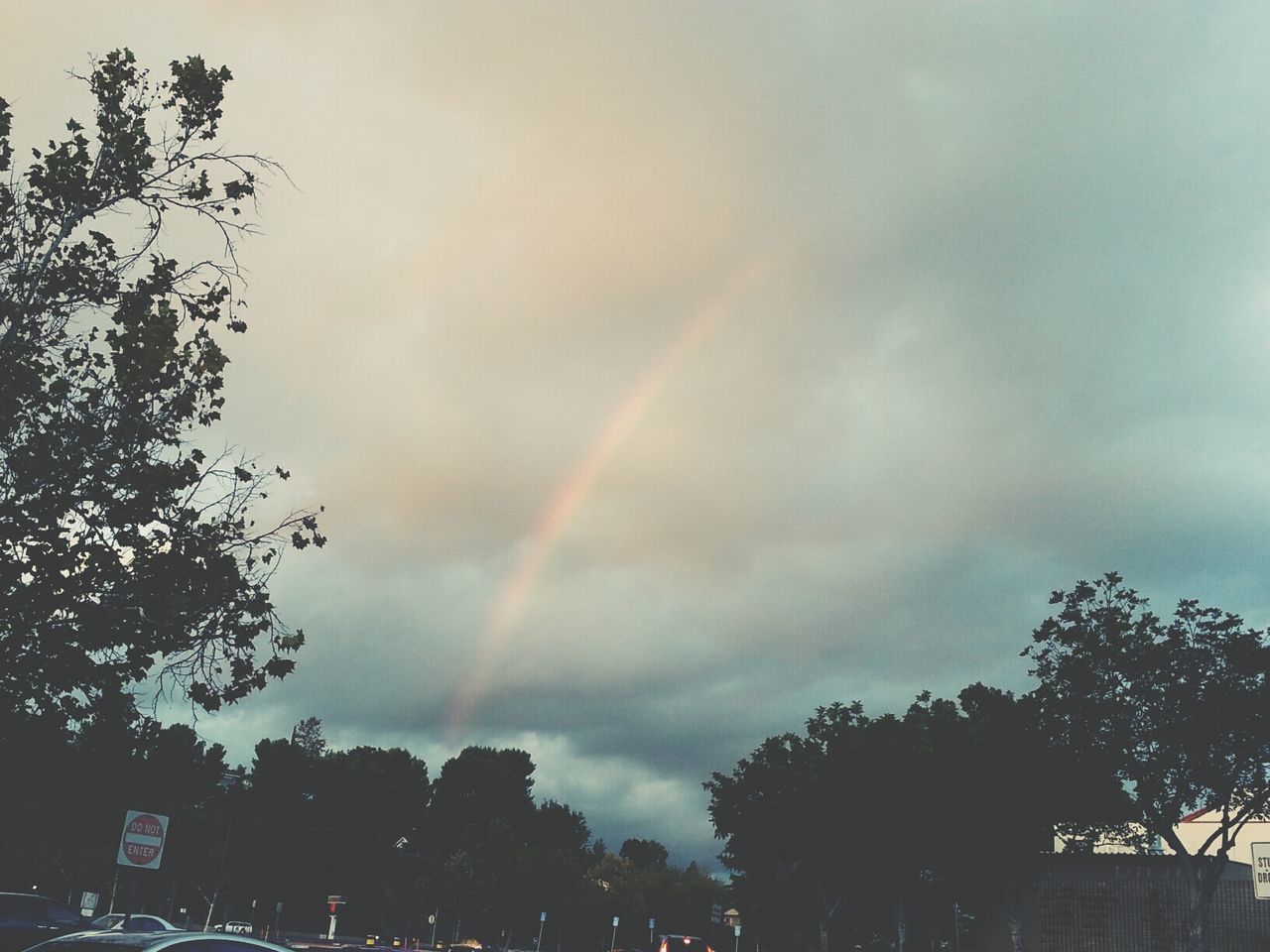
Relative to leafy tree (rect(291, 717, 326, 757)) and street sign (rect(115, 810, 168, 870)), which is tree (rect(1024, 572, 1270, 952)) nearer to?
street sign (rect(115, 810, 168, 870))

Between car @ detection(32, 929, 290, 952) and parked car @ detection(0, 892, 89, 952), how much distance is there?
15715 millimetres

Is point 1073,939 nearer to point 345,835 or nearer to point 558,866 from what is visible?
point 558,866

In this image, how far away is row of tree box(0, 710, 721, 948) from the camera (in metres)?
87.4

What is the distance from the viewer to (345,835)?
108m

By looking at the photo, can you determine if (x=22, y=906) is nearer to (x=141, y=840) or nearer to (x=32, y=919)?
(x=32, y=919)

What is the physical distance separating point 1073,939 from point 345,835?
75.6 metres

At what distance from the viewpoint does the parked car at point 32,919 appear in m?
23.3

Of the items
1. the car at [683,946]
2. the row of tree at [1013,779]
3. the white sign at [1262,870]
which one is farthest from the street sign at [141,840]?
the row of tree at [1013,779]

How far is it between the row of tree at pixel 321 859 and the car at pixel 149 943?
201 feet

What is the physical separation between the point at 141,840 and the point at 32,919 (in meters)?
9.58

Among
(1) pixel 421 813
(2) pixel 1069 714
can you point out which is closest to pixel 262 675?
(2) pixel 1069 714

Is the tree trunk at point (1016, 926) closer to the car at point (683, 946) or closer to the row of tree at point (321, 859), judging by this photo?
the car at point (683, 946)

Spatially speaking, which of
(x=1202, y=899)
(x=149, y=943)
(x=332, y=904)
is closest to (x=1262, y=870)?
(x=149, y=943)

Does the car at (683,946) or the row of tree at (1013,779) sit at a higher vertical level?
the row of tree at (1013,779)
